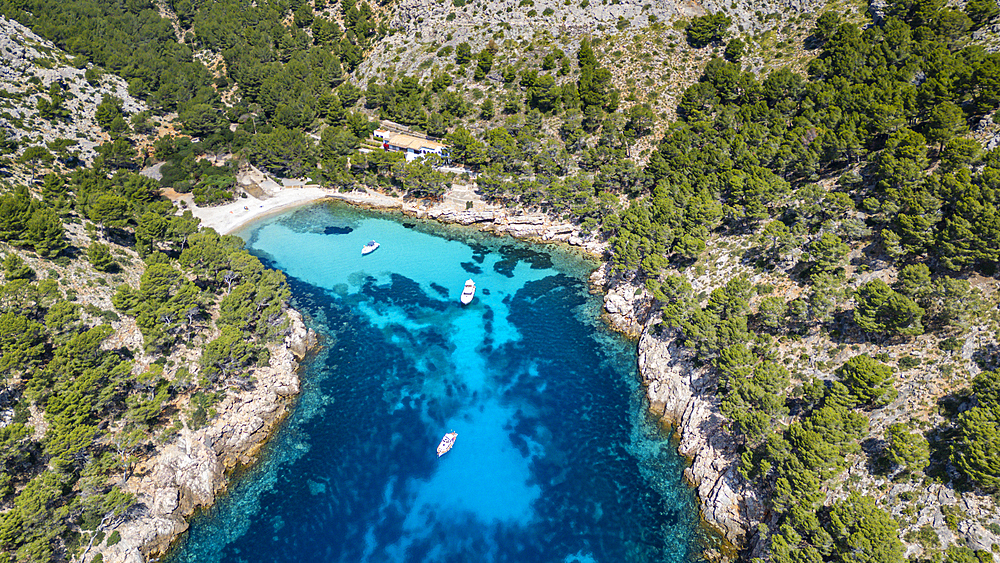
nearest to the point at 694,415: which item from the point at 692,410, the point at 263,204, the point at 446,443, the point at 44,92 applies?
the point at 692,410

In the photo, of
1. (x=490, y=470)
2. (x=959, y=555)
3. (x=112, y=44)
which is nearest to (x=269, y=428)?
(x=490, y=470)

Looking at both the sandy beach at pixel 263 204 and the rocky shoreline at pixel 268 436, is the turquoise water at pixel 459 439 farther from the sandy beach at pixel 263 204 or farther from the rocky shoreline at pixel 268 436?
the sandy beach at pixel 263 204

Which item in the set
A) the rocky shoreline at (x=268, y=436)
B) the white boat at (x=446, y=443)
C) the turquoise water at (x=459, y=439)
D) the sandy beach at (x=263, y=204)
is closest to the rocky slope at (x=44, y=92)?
the sandy beach at (x=263, y=204)

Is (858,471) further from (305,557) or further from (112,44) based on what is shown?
(112,44)

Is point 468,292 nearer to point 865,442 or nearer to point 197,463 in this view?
point 197,463

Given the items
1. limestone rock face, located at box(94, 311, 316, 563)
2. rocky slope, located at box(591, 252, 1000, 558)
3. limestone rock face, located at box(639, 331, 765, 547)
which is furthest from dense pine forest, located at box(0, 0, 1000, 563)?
limestone rock face, located at box(639, 331, 765, 547)

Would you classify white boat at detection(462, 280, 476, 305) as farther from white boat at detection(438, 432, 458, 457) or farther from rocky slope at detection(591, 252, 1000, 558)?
rocky slope at detection(591, 252, 1000, 558)
